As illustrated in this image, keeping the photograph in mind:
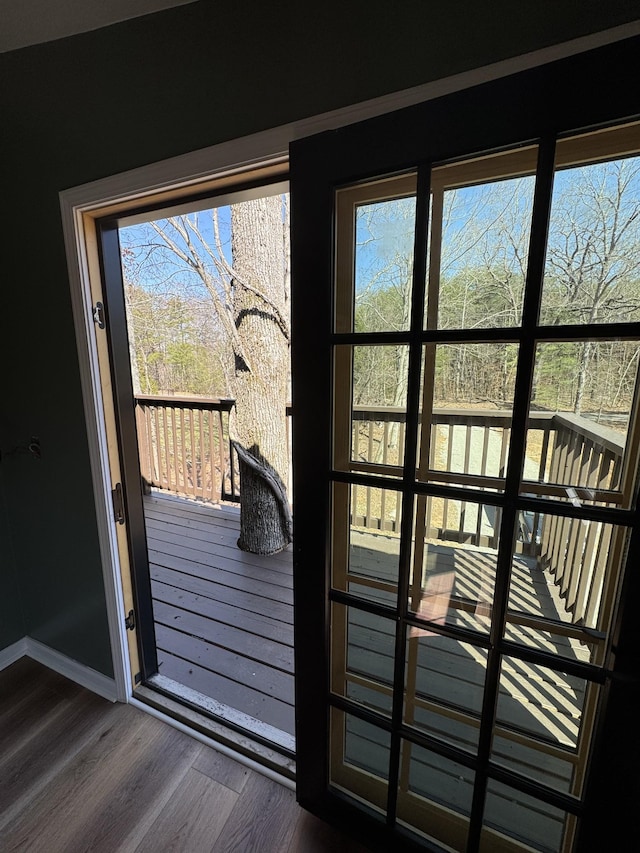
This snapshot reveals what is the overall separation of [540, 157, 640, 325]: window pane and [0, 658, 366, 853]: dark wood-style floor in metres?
1.71

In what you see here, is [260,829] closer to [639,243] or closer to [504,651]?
[504,651]

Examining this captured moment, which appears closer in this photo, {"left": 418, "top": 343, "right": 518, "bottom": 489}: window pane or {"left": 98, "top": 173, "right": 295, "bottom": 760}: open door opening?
{"left": 418, "top": 343, "right": 518, "bottom": 489}: window pane

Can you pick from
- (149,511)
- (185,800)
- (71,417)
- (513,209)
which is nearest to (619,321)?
(513,209)

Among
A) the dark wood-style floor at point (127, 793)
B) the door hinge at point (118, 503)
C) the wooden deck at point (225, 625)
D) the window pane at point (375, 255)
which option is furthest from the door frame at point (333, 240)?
the door hinge at point (118, 503)

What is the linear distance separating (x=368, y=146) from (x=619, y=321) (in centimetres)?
67

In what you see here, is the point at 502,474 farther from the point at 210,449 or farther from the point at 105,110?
the point at 210,449

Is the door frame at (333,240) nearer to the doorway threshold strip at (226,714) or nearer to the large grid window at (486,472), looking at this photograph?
the large grid window at (486,472)

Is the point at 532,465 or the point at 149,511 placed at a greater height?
the point at 532,465

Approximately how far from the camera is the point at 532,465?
2.83 ft

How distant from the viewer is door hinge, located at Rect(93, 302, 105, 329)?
4.67ft

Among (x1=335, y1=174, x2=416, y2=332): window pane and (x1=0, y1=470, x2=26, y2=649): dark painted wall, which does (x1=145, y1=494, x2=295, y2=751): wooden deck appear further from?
(x1=335, y1=174, x2=416, y2=332): window pane

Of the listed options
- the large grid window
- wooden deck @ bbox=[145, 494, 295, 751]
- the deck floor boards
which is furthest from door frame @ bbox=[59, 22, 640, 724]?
the deck floor boards

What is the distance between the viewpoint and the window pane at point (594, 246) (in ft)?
2.43

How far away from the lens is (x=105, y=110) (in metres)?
1.22
